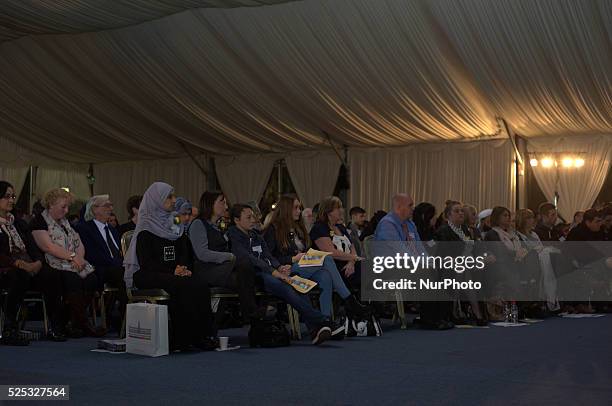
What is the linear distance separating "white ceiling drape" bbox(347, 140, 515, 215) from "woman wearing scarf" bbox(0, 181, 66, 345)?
9555mm

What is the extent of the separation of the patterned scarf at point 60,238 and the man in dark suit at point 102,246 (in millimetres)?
335

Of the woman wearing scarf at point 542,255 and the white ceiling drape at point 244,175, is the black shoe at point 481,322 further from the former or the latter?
the white ceiling drape at point 244,175

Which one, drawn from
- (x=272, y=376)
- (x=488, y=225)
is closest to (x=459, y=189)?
(x=488, y=225)

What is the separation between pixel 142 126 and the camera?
1631cm

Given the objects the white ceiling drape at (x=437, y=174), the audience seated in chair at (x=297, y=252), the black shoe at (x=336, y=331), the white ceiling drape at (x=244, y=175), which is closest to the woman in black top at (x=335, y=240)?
the audience seated in chair at (x=297, y=252)

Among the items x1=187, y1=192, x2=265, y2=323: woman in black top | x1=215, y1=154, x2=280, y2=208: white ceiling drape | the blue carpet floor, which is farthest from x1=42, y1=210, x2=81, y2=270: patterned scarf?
x1=215, y1=154, x2=280, y2=208: white ceiling drape

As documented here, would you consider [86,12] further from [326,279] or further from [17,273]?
[326,279]

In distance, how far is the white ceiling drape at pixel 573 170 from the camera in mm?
14078

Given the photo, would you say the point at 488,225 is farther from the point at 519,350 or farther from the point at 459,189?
the point at 459,189

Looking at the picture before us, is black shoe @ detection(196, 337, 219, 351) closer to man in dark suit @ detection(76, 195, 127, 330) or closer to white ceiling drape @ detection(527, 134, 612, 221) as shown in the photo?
man in dark suit @ detection(76, 195, 127, 330)

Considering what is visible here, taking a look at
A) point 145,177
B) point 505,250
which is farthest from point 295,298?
point 145,177

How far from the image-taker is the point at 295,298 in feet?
20.6

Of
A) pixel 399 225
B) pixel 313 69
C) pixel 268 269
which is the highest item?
pixel 313 69

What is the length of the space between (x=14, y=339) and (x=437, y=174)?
10367 millimetres
